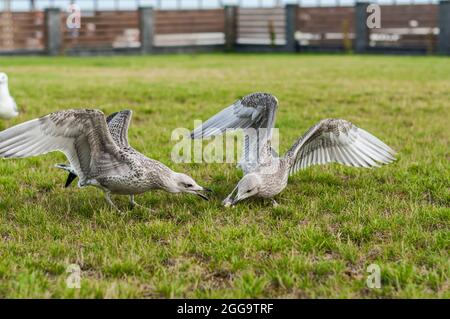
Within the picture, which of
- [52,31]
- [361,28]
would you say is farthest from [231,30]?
[52,31]

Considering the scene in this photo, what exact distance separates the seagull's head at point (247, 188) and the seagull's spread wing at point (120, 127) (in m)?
1.13

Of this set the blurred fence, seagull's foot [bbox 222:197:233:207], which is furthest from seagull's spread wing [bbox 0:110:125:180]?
the blurred fence

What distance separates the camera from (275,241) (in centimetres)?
466

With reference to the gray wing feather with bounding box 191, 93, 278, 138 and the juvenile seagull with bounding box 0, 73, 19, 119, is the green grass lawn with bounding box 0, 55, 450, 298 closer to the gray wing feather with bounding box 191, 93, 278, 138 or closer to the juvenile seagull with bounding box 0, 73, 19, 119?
the juvenile seagull with bounding box 0, 73, 19, 119

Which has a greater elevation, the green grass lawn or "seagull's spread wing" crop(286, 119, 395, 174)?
"seagull's spread wing" crop(286, 119, 395, 174)

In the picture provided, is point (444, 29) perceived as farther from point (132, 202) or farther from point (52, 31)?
point (132, 202)

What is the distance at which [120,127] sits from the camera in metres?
6.04

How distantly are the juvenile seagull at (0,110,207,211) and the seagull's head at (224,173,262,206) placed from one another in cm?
32

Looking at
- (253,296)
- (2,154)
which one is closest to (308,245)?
(253,296)

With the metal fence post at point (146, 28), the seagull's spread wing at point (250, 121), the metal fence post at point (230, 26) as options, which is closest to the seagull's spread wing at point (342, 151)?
the seagull's spread wing at point (250, 121)

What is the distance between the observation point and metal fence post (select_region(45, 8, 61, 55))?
2858 cm

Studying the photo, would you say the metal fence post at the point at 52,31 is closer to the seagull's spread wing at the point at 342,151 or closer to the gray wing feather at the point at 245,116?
the gray wing feather at the point at 245,116

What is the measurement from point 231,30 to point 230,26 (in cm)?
23

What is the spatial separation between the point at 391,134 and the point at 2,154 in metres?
5.74
